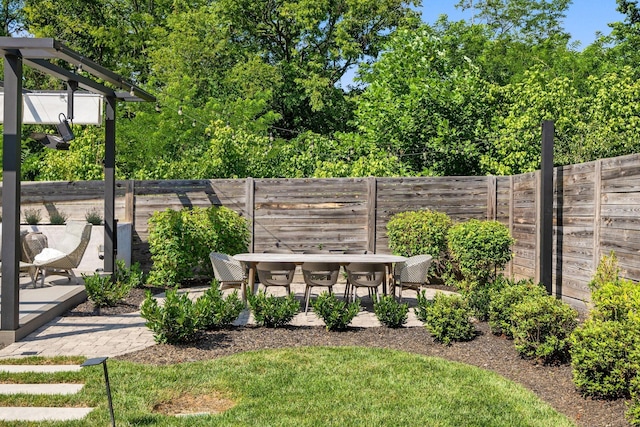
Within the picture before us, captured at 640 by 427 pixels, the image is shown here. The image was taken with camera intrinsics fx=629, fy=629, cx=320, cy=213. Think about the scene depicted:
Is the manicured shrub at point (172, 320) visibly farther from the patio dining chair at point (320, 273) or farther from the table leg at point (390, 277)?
the table leg at point (390, 277)

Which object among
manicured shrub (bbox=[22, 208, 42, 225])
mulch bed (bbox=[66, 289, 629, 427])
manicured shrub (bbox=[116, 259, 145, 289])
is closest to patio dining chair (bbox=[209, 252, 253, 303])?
mulch bed (bbox=[66, 289, 629, 427])

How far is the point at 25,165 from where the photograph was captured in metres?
A: 21.3

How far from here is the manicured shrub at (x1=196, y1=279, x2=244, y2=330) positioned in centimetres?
690

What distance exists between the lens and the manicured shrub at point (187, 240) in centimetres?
1115

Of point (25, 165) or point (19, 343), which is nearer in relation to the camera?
point (19, 343)

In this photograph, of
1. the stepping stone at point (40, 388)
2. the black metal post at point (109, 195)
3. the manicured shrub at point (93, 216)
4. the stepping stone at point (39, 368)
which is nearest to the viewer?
the stepping stone at point (40, 388)

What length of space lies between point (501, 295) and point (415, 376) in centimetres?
198

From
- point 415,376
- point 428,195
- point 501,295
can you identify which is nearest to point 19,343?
point 415,376

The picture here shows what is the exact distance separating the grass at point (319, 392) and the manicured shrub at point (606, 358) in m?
0.43

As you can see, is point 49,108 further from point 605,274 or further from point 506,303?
point 605,274

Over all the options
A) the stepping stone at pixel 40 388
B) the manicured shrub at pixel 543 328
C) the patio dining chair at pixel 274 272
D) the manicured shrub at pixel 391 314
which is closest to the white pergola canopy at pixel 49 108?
the patio dining chair at pixel 274 272

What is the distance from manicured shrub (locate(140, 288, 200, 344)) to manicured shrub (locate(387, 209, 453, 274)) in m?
5.42

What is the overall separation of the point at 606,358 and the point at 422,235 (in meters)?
6.53

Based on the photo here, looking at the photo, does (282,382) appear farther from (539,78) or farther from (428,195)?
(539,78)
